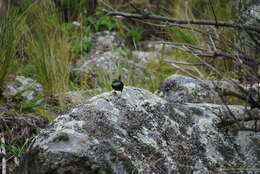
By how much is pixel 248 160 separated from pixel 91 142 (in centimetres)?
67

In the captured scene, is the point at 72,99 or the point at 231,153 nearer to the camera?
the point at 231,153

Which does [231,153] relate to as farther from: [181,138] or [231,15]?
[231,15]

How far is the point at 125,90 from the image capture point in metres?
1.82

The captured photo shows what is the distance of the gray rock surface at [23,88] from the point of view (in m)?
3.20

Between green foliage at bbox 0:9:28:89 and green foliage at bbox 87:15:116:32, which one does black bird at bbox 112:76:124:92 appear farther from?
green foliage at bbox 87:15:116:32

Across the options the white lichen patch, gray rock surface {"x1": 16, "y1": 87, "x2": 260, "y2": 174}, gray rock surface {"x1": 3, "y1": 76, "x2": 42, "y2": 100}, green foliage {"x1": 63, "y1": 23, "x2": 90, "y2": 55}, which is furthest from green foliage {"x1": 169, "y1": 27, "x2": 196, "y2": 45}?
the white lichen patch

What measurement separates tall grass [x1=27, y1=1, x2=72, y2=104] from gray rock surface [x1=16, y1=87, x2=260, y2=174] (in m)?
1.67

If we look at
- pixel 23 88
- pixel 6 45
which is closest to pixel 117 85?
pixel 6 45

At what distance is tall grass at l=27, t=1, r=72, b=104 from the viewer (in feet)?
11.8

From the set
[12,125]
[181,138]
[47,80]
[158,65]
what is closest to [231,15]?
[158,65]

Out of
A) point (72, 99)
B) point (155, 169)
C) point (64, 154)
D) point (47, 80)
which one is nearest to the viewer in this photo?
point (64, 154)

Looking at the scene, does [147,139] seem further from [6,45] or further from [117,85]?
[6,45]

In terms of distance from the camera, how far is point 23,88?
Result: 11.3ft

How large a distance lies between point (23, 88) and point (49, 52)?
19.9 inches
